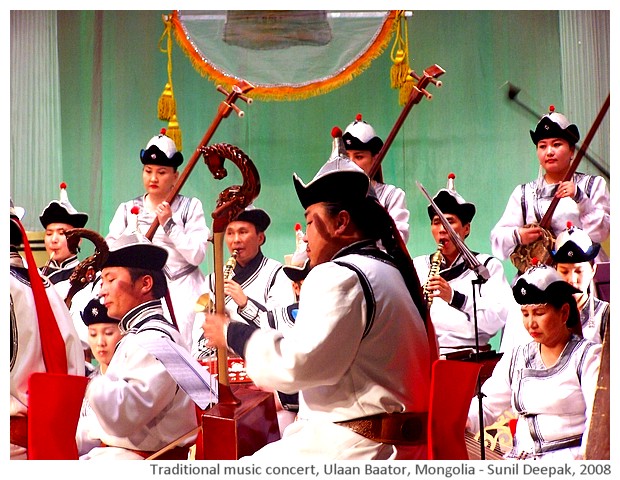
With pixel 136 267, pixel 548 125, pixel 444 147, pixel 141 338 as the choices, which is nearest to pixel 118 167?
pixel 136 267

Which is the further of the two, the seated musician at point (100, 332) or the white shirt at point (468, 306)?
the white shirt at point (468, 306)

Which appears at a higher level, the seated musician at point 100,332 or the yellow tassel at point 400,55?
the yellow tassel at point 400,55

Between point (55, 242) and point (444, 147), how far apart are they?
81.3 inches

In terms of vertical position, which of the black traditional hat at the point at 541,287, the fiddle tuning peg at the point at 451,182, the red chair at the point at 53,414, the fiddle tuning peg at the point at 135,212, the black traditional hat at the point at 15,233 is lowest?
the red chair at the point at 53,414

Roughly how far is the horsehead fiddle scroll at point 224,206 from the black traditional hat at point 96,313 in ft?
2.63

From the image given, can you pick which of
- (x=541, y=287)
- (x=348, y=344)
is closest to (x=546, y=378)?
(x=541, y=287)

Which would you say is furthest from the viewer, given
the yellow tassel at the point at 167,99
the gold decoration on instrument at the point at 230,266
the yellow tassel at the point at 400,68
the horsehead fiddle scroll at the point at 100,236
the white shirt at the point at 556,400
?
the yellow tassel at the point at 167,99

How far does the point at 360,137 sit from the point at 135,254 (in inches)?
51.3

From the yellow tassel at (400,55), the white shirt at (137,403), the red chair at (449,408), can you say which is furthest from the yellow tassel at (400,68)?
the white shirt at (137,403)

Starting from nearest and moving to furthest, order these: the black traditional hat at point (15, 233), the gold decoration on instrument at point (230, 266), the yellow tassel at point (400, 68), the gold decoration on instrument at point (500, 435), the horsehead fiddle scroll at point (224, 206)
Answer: the horsehead fiddle scroll at point (224, 206) < the black traditional hat at point (15, 233) < the gold decoration on instrument at point (500, 435) < the gold decoration on instrument at point (230, 266) < the yellow tassel at point (400, 68)

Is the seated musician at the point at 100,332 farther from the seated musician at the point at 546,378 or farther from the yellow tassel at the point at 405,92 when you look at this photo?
the yellow tassel at the point at 405,92

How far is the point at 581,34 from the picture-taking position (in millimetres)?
5203

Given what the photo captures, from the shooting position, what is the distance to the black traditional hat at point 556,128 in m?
5.18

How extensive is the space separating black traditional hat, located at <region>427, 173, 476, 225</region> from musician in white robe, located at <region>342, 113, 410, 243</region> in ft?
0.49
